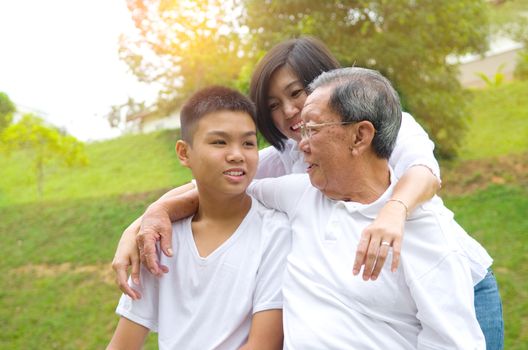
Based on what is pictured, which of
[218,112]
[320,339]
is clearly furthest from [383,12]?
[320,339]

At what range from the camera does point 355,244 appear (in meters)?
2.02

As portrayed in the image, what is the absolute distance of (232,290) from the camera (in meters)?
2.27

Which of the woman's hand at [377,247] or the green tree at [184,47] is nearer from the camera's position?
the woman's hand at [377,247]

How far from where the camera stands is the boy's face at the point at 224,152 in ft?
7.63

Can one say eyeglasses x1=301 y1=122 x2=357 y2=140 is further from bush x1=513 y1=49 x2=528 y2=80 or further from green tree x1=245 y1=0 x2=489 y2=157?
bush x1=513 y1=49 x2=528 y2=80

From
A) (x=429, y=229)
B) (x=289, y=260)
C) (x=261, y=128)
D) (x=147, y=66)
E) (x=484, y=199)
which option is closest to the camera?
(x=429, y=229)

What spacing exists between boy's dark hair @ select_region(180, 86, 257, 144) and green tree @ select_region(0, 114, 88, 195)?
373 inches

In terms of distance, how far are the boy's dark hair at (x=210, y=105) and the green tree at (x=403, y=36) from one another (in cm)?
582

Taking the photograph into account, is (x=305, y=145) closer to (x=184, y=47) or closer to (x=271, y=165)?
(x=271, y=165)

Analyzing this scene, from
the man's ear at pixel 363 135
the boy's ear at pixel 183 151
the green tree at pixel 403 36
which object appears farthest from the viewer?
the green tree at pixel 403 36

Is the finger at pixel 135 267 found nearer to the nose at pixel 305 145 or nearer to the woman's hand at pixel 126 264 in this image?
the woman's hand at pixel 126 264

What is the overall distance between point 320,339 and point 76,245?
7453 millimetres

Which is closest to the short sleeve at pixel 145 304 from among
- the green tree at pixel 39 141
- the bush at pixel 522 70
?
the green tree at pixel 39 141

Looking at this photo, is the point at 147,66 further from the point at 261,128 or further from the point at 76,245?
the point at 261,128
